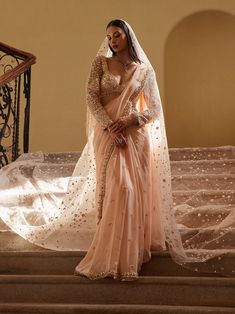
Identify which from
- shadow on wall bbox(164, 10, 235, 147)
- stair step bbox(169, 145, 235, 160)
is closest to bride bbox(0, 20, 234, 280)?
stair step bbox(169, 145, 235, 160)

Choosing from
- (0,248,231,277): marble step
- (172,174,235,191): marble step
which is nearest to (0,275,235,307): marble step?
(0,248,231,277): marble step

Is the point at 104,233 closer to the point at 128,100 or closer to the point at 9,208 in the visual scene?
the point at 128,100

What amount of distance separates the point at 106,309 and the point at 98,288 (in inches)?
7.2

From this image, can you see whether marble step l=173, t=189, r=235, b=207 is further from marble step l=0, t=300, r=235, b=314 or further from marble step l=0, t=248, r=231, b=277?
marble step l=0, t=300, r=235, b=314

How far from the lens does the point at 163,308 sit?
2.71 metres

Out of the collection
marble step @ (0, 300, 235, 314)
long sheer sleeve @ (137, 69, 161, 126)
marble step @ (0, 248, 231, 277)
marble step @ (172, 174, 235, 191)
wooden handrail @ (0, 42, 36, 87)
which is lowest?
marble step @ (0, 300, 235, 314)

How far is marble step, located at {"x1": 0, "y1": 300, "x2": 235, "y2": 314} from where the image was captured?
2678 mm

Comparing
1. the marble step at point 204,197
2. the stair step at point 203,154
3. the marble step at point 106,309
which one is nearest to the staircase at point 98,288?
the marble step at point 106,309

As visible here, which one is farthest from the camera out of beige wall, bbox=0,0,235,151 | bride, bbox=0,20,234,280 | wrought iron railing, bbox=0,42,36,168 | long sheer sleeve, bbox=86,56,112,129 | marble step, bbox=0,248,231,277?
beige wall, bbox=0,0,235,151

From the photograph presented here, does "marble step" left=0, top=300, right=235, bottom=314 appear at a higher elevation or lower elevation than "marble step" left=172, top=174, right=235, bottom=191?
lower

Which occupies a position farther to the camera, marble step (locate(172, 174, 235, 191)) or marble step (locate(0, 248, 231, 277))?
marble step (locate(172, 174, 235, 191))

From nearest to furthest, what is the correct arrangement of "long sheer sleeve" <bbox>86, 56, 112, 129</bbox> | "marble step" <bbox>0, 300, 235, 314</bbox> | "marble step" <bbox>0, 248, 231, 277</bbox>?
"marble step" <bbox>0, 300, 235, 314</bbox>, "marble step" <bbox>0, 248, 231, 277</bbox>, "long sheer sleeve" <bbox>86, 56, 112, 129</bbox>

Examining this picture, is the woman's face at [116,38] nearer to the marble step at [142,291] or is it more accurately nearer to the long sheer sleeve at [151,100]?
the long sheer sleeve at [151,100]

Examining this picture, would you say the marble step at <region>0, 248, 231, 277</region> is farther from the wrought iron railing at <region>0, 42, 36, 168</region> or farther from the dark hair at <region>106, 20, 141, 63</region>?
the wrought iron railing at <region>0, 42, 36, 168</region>
